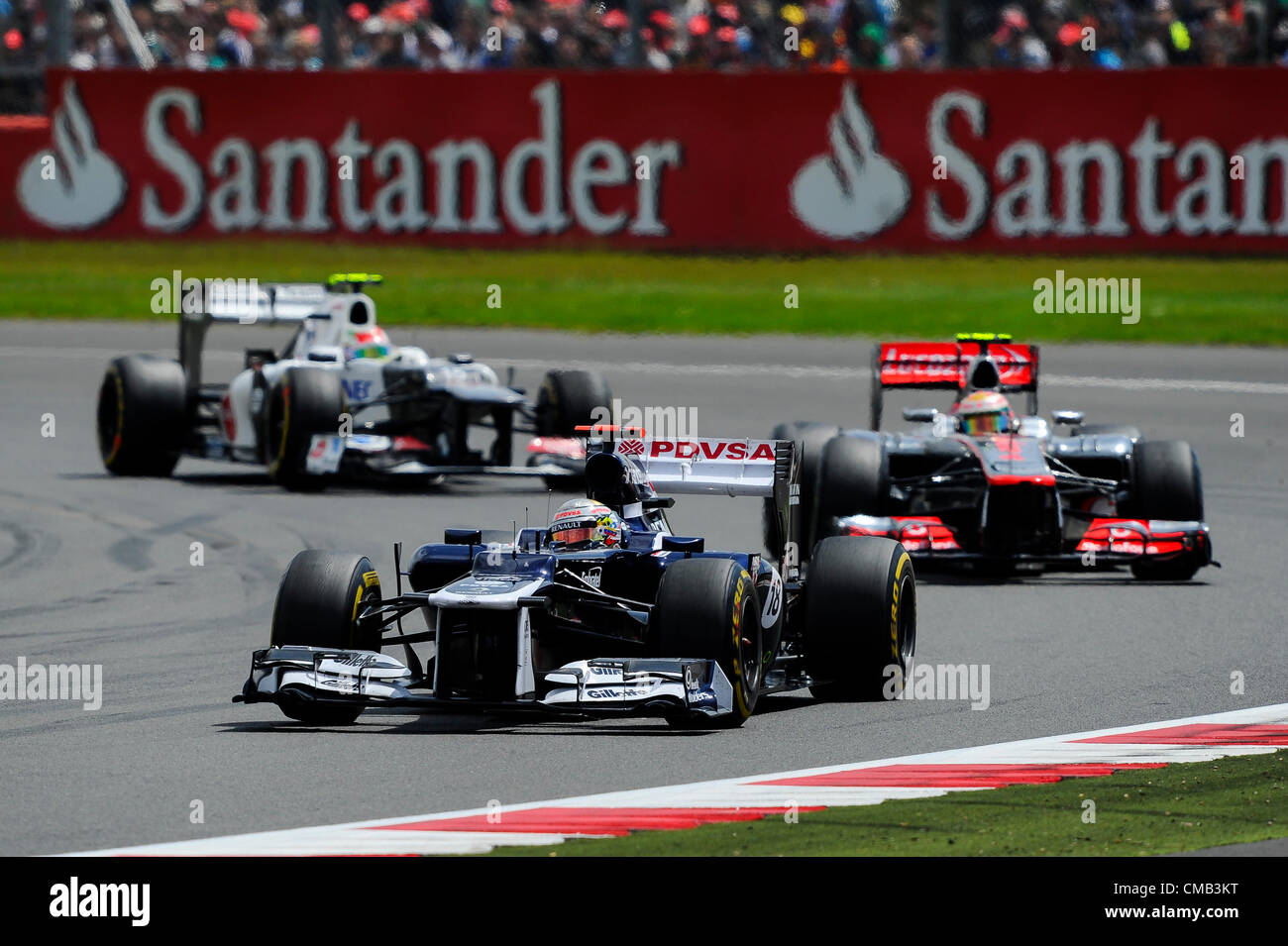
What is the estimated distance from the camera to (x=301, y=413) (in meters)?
17.8

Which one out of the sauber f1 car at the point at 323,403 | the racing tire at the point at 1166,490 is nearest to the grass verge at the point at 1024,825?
the racing tire at the point at 1166,490

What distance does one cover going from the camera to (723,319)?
28562mm

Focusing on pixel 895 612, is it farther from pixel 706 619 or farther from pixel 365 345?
pixel 365 345

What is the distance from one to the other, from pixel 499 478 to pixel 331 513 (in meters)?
2.66

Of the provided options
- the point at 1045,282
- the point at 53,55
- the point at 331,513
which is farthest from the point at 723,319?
the point at 331,513

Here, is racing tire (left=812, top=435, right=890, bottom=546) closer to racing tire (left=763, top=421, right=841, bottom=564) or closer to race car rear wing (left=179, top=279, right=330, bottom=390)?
racing tire (left=763, top=421, right=841, bottom=564)

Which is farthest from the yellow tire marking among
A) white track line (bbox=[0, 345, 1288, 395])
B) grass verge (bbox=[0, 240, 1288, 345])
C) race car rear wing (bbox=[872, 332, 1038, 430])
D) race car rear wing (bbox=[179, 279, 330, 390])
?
grass verge (bbox=[0, 240, 1288, 345])

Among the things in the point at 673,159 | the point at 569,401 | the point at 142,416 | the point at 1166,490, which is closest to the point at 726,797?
the point at 1166,490

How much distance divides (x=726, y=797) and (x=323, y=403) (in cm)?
1001

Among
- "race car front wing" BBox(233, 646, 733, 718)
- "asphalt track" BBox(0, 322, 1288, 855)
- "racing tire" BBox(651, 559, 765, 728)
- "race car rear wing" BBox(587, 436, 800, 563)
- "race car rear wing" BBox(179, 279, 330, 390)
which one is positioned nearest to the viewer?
"asphalt track" BBox(0, 322, 1288, 855)

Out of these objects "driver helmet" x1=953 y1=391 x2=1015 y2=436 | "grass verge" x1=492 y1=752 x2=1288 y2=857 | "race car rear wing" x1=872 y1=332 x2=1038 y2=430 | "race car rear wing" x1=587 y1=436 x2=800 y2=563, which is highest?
"race car rear wing" x1=872 y1=332 x2=1038 y2=430

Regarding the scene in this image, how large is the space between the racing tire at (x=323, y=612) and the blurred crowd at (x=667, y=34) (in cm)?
1911

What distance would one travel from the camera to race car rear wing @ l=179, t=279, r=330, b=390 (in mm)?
18922
